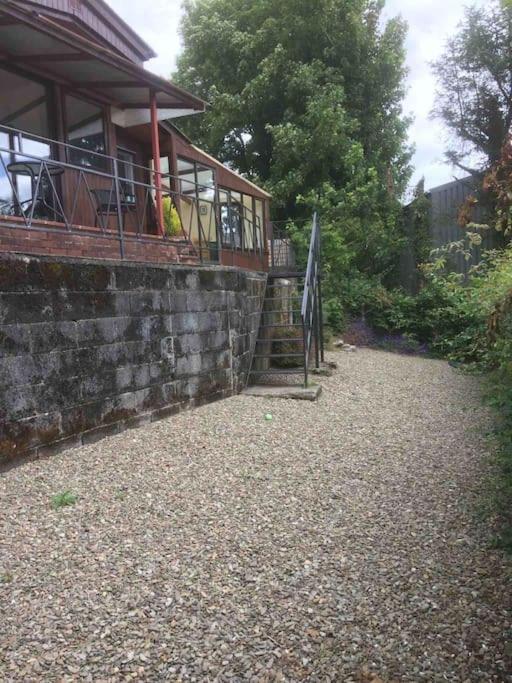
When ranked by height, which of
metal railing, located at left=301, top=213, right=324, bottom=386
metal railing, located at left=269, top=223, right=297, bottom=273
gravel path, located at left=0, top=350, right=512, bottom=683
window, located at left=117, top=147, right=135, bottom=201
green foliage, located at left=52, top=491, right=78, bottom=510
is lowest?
gravel path, located at left=0, top=350, right=512, bottom=683

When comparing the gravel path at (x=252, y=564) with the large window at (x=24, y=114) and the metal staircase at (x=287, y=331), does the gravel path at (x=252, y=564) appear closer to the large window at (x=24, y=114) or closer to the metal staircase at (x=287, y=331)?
the metal staircase at (x=287, y=331)

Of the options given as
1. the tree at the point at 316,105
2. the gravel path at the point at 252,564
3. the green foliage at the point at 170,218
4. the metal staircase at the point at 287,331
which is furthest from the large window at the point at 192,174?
the gravel path at the point at 252,564

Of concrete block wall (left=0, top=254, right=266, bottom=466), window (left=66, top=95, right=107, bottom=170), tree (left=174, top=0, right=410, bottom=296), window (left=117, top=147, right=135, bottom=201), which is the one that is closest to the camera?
concrete block wall (left=0, top=254, right=266, bottom=466)

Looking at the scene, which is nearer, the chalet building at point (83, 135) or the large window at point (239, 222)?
the chalet building at point (83, 135)

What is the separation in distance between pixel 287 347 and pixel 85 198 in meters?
3.53

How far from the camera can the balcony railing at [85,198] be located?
541 cm

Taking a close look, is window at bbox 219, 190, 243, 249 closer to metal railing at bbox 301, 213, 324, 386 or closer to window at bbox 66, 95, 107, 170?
metal railing at bbox 301, 213, 324, 386

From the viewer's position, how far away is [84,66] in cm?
711

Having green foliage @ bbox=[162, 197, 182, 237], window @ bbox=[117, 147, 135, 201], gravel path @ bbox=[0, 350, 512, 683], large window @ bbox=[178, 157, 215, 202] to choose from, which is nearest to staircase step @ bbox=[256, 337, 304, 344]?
→ green foliage @ bbox=[162, 197, 182, 237]

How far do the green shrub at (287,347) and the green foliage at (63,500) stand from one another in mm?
4688

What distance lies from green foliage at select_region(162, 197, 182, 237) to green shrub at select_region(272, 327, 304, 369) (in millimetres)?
2148

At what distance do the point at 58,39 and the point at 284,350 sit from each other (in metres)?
4.76

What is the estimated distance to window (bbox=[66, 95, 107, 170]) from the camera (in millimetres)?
7785

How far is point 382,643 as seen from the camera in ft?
7.23
